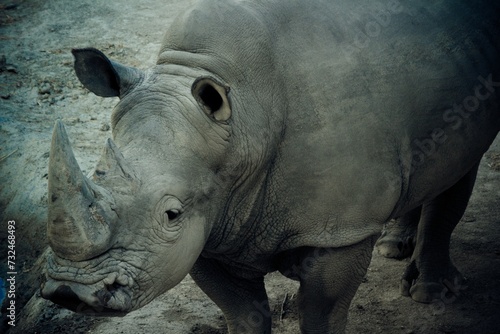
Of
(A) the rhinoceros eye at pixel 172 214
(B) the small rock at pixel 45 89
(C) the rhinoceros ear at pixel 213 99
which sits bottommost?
(B) the small rock at pixel 45 89

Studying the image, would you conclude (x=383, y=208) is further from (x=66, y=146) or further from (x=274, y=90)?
(x=66, y=146)

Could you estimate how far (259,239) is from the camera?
380cm

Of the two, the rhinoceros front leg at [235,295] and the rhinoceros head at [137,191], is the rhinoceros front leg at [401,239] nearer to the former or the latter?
the rhinoceros front leg at [235,295]

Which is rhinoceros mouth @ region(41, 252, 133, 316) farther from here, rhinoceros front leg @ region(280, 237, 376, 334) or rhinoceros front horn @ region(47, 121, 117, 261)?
rhinoceros front leg @ region(280, 237, 376, 334)

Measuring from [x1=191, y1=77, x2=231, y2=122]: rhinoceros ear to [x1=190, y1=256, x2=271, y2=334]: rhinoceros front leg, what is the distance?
4.17ft

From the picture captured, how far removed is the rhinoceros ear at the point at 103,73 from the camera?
11.3 ft

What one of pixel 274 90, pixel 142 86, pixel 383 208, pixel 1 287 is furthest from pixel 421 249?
pixel 1 287

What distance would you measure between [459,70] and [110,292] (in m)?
2.52

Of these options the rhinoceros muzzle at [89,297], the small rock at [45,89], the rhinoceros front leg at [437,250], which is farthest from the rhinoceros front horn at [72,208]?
the small rock at [45,89]

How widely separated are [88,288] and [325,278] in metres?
1.56

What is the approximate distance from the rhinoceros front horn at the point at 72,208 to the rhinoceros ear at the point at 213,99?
70 cm

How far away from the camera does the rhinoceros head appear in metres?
2.75

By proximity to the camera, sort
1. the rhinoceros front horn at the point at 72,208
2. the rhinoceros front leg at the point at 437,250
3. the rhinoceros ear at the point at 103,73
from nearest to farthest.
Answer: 1. the rhinoceros front horn at the point at 72,208
2. the rhinoceros ear at the point at 103,73
3. the rhinoceros front leg at the point at 437,250

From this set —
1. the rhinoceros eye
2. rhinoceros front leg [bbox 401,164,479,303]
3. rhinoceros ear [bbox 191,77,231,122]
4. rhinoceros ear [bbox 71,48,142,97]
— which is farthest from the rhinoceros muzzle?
rhinoceros front leg [bbox 401,164,479,303]
